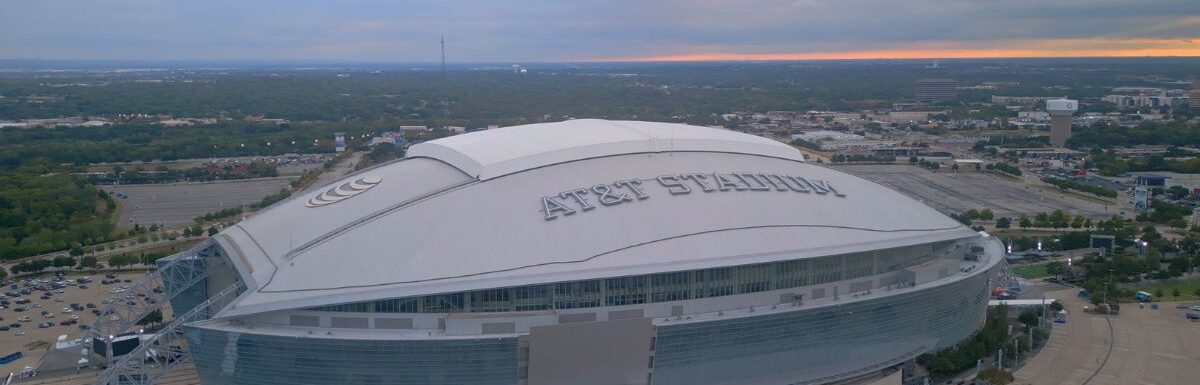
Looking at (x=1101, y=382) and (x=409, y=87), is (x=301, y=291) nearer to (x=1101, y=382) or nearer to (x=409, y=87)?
(x=1101, y=382)

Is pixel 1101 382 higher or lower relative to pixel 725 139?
lower

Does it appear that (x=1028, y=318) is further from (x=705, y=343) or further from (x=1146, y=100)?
(x=1146, y=100)

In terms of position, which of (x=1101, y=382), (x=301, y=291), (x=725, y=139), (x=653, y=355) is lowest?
(x=1101, y=382)

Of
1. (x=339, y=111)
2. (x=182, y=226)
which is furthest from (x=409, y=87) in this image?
(x=182, y=226)

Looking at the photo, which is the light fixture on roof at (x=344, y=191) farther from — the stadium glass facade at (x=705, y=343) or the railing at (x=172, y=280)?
the stadium glass facade at (x=705, y=343)

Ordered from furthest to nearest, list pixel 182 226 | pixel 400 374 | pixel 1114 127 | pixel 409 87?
pixel 409 87, pixel 1114 127, pixel 182 226, pixel 400 374

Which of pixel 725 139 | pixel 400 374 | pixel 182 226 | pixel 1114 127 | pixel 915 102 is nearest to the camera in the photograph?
pixel 400 374

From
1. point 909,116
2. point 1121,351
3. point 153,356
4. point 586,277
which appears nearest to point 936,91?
point 909,116

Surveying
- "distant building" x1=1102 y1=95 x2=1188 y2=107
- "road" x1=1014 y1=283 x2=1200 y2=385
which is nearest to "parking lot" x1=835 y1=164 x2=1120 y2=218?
"road" x1=1014 y1=283 x2=1200 y2=385

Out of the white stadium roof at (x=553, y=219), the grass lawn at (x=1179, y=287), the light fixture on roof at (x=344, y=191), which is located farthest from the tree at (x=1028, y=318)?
the light fixture on roof at (x=344, y=191)
